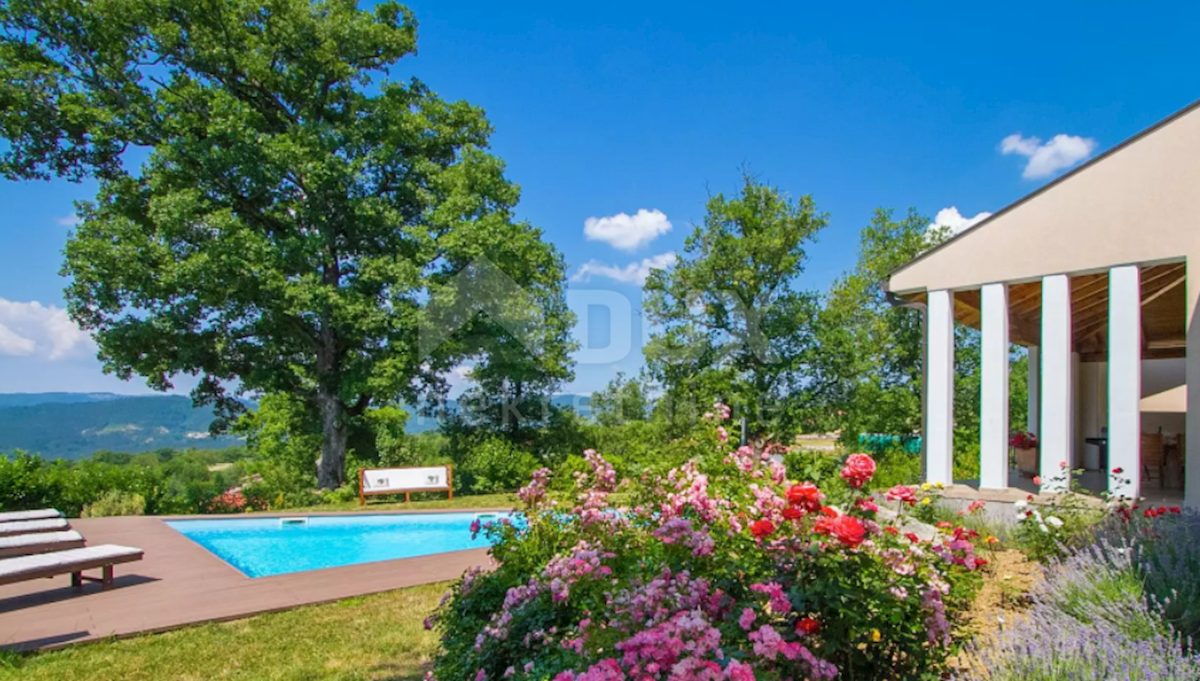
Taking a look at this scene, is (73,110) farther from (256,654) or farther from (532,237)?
(256,654)

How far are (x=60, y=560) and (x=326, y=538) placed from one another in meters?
5.35

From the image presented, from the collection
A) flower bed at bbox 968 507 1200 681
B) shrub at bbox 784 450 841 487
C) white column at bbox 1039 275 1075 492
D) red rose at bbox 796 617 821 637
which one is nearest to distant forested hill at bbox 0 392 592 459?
shrub at bbox 784 450 841 487

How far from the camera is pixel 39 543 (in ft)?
21.9

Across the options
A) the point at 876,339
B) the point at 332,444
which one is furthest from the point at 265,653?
the point at 876,339

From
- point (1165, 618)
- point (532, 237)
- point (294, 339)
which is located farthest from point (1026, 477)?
point (294, 339)

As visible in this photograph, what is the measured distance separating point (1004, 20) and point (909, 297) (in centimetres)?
723

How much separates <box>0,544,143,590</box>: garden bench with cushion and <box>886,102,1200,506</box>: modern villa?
961cm

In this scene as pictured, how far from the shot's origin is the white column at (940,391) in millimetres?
8625

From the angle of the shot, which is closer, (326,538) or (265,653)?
(265,653)

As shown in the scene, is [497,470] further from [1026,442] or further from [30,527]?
[1026,442]

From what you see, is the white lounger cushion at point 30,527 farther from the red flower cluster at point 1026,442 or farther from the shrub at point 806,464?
the red flower cluster at point 1026,442

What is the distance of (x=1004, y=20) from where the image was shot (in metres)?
12.8

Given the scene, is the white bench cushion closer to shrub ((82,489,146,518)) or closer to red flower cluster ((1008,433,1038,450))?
shrub ((82,489,146,518))

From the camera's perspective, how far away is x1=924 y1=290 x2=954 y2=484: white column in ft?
28.3
